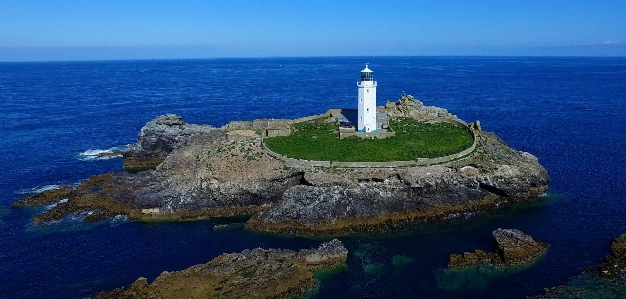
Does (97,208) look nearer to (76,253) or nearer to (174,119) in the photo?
(76,253)

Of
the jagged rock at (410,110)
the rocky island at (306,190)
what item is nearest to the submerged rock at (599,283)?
the rocky island at (306,190)

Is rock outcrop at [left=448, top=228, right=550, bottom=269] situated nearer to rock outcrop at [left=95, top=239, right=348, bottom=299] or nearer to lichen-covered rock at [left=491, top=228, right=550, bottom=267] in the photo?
lichen-covered rock at [left=491, top=228, right=550, bottom=267]

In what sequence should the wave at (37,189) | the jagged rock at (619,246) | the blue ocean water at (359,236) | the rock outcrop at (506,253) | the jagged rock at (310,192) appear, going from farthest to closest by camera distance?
the wave at (37,189)
the jagged rock at (310,192)
the jagged rock at (619,246)
the rock outcrop at (506,253)
the blue ocean water at (359,236)

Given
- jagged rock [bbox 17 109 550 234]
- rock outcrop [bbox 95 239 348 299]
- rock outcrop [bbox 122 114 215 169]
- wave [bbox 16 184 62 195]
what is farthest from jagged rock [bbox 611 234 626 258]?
wave [bbox 16 184 62 195]

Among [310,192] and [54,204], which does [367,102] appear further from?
[54,204]

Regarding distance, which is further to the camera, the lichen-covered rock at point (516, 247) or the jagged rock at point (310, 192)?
the jagged rock at point (310, 192)

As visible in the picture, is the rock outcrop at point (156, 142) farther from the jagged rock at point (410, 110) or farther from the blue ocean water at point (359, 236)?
the jagged rock at point (410, 110)

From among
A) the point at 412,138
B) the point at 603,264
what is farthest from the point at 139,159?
the point at 603,264
